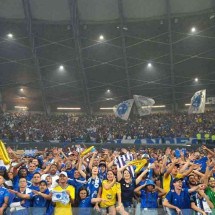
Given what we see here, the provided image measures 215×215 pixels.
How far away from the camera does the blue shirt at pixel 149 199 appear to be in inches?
284

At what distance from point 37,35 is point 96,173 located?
24770 millimetres

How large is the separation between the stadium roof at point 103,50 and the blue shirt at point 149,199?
23712 mm

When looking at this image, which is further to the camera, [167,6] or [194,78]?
[194,78]

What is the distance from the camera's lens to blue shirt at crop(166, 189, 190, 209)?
6.94 m

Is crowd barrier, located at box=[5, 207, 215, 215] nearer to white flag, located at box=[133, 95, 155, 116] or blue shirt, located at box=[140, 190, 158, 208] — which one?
blue shirt, located at box=[140, 190, 158, 208]

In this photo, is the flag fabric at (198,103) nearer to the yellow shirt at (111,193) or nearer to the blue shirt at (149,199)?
the blue shirt at (149,199)

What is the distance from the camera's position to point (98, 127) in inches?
1314

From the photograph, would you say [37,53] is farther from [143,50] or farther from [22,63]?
[143,50]

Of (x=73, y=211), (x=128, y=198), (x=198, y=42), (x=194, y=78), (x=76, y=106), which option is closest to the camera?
(x=73, y=211)

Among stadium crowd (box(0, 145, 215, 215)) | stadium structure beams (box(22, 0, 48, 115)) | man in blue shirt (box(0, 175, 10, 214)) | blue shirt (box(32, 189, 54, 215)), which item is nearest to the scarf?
stadium crowd (box(0, 145, 215, 215))

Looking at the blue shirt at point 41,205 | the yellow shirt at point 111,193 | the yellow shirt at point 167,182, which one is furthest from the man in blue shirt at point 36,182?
the yellow shirt at point 167,182

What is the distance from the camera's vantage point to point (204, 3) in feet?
93.6

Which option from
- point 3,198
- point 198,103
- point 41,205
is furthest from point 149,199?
point 198,103

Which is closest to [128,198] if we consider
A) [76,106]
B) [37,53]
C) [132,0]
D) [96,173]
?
[96,173]
